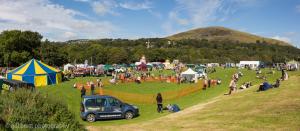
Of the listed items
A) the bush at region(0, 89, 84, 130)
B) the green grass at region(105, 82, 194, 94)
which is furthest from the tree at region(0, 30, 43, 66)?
the bush at region(0, 89, 84, 130)

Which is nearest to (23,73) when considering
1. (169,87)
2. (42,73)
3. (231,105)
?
(42,73)

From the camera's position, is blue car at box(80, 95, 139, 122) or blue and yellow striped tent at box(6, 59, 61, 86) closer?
blue car at box(80, 95, 139, 122)

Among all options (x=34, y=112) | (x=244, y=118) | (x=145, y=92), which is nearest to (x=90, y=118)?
(x=244, y=118)

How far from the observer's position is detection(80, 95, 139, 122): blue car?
74.4ft

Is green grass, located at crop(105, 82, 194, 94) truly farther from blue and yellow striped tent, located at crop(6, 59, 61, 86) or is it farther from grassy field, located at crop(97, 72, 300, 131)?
grassy field, located at crop(97, 72, 300, 131)

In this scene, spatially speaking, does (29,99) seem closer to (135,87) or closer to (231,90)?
(231,90)

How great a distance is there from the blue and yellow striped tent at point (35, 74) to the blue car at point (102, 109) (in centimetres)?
2189

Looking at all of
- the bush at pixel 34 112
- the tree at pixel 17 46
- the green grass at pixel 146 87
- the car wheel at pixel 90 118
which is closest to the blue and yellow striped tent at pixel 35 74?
the green grass at pixel 146 87

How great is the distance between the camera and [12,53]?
85.4m

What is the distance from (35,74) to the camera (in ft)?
143

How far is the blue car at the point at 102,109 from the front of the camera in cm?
2269

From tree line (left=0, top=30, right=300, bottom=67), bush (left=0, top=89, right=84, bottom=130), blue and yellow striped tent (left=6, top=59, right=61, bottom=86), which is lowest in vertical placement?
bush (left=0, top=89, right=84, bottom=130)

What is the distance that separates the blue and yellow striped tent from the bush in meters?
31.7

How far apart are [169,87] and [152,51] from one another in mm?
100705
